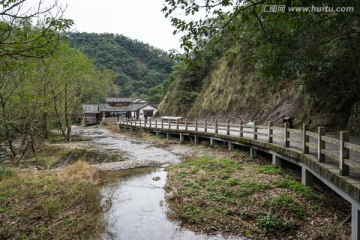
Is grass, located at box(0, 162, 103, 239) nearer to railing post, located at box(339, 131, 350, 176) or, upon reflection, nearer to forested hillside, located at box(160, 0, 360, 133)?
forested hillside, located at box(160, 0, 360, 133)

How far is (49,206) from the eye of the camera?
24.3ft

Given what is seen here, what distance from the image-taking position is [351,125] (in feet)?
42.2

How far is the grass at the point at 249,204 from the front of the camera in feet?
20.1

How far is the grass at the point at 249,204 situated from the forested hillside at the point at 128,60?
7287cm

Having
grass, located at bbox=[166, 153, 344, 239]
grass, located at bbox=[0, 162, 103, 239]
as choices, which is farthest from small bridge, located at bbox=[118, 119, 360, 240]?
grass, located at bbox=[0, 162, 103, 239]

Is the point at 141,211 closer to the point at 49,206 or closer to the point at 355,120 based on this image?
the point at 49,206

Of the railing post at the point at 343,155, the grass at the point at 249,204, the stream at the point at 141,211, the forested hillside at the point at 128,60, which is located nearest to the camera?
the railing post at the point at 343,155

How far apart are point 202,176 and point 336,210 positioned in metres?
4.57

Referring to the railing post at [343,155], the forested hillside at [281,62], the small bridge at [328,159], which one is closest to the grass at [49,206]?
the forested hillside at [281,62]

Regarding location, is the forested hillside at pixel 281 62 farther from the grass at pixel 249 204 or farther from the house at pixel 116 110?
the house at pixel 116 110

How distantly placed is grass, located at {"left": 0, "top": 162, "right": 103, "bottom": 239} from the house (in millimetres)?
48341

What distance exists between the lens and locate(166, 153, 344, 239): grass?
241 inches

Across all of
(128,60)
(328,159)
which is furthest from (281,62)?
(128,60)

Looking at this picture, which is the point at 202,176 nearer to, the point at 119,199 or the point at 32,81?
the point at 119,199
